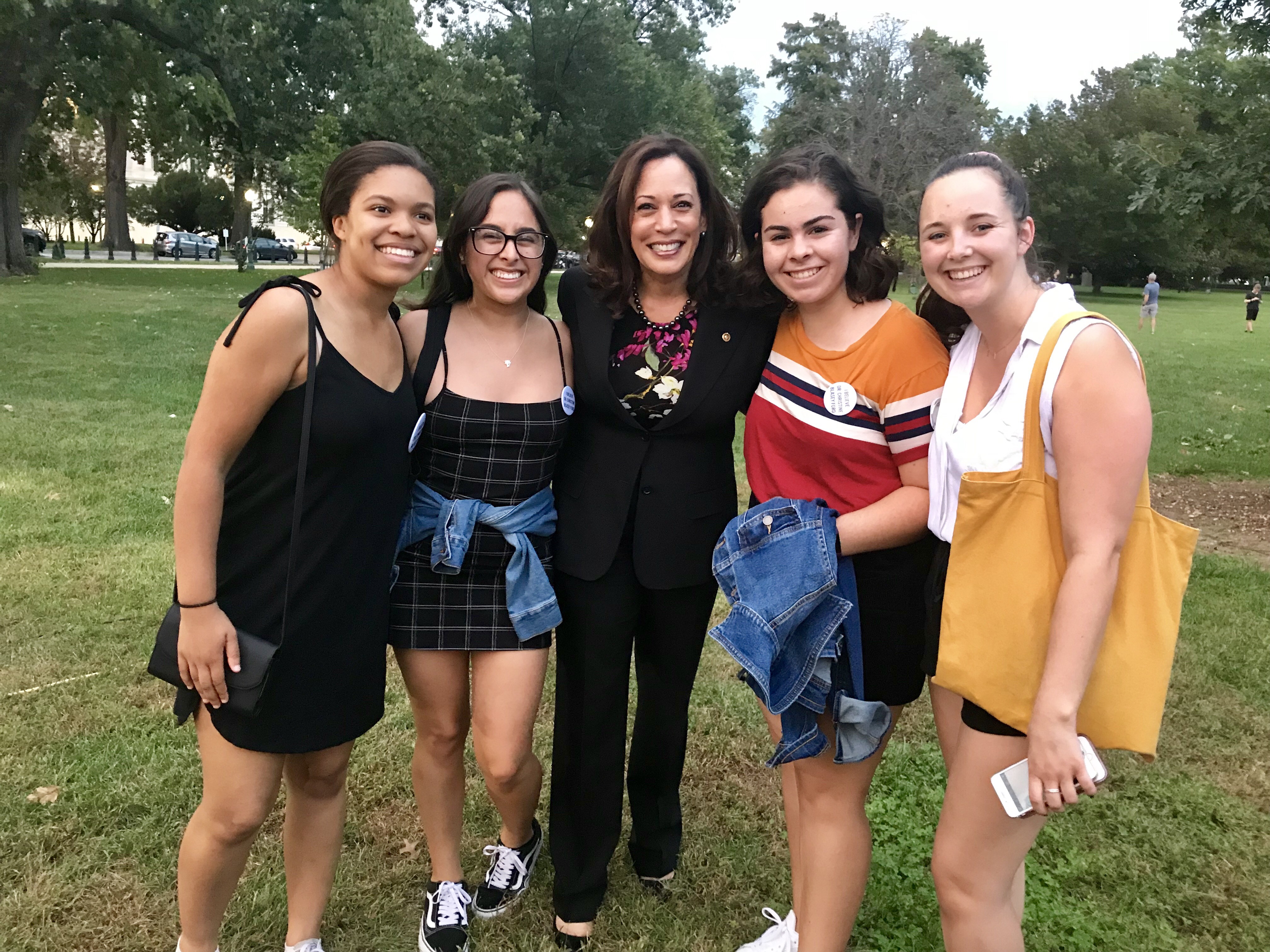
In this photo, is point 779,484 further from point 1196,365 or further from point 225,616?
point 1196,365

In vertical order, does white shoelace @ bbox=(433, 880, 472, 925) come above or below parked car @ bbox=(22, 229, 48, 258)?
below

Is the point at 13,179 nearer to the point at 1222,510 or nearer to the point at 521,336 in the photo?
the point at 521,336

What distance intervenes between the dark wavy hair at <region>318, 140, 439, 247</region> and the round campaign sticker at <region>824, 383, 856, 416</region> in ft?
3.90

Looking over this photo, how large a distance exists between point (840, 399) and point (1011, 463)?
50cm

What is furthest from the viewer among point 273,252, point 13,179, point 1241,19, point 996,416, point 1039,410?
point 273,252

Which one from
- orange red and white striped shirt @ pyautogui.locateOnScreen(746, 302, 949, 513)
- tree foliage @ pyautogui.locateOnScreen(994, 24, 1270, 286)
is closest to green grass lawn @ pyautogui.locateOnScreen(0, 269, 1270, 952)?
orange red and white striped shirt @ pyautogui.locateOnScreen(746, 302, 949, 513)

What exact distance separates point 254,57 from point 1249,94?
2385cm

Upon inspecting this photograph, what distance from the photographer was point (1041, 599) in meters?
1.85

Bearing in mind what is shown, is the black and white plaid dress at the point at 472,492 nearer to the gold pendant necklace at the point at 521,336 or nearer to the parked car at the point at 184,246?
the gold pendant necklace at the point at 521,336

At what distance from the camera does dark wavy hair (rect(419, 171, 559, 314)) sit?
2.66 m

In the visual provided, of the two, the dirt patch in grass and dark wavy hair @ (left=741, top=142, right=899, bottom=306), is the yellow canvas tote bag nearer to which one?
dark wavy hair @ (left=741, top=142, right=899, bottom=306)

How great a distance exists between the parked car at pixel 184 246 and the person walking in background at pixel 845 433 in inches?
1781

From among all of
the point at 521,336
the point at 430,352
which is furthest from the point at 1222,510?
the point at 430,352

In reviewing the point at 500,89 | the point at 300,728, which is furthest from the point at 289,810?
the point at 500,89
